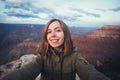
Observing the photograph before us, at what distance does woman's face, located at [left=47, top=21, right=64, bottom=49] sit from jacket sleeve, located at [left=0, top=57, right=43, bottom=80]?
183 mm

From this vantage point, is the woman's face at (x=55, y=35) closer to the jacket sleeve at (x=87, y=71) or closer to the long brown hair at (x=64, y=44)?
the long brown hair at (x=64, y=44)

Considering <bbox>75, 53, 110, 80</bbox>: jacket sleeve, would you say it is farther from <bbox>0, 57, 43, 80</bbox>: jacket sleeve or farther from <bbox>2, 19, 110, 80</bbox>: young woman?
<bbox>0, 57, 43, 80</bbox>: jacket sleeve

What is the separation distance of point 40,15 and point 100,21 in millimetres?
1027

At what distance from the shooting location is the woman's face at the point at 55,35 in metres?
1.74

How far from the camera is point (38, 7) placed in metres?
3.56

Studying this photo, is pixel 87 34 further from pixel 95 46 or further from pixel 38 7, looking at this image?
pixel 38 7

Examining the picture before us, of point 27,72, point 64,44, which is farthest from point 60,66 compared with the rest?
point 27,72

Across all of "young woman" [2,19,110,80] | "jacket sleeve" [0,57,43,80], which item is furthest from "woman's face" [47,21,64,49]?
"jacket sleeve" [0,57,43,80]

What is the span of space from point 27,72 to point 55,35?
39 cm

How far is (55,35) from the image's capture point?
1.74m

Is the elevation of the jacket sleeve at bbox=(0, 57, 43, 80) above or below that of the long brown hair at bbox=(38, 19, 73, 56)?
below

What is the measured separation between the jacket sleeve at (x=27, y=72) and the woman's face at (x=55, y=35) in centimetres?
18

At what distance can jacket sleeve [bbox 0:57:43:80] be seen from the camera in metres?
1.43

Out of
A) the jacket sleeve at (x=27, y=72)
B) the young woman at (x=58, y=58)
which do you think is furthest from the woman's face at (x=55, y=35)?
the jacket sleeve at (x=27, y=72)
